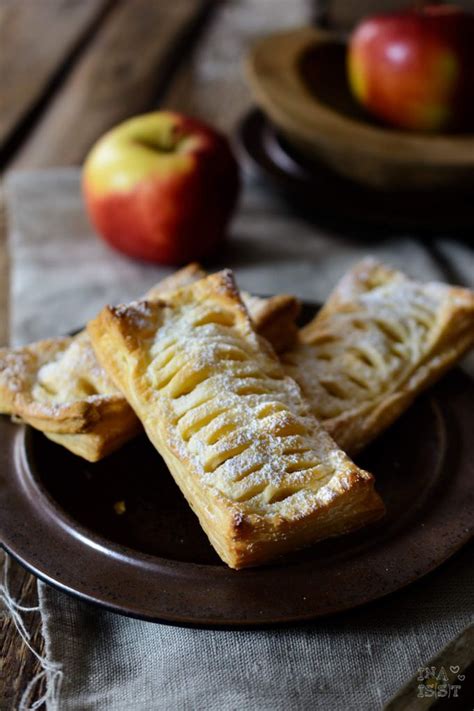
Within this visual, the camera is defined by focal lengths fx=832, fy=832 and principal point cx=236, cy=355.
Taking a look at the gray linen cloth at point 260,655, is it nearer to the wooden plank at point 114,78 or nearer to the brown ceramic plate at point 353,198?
the brown ceramic plate at point 353,198

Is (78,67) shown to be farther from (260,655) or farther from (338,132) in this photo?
(260,655)

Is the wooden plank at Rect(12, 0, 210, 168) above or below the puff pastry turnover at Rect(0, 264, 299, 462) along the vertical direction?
below

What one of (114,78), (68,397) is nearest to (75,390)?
(68,397)

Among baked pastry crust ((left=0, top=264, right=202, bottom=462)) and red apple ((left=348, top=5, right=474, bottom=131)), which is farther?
red apple ((left=348, top=5, right=474, bottom=131))

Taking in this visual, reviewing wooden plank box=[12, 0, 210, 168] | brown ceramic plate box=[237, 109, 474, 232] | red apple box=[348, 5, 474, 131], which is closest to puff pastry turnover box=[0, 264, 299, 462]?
brown ceramic plate box=[237, 109, 474, 232]

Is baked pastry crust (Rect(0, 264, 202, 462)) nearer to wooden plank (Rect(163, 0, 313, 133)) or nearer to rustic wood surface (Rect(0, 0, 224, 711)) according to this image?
rustic wood surface (Rect(0, 0, 224, 711))

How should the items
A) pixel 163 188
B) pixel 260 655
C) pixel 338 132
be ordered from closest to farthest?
pixel 260 655
pixel 163 188
pixel 338 132

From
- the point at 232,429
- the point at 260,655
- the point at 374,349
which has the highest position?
the point at 232,429
